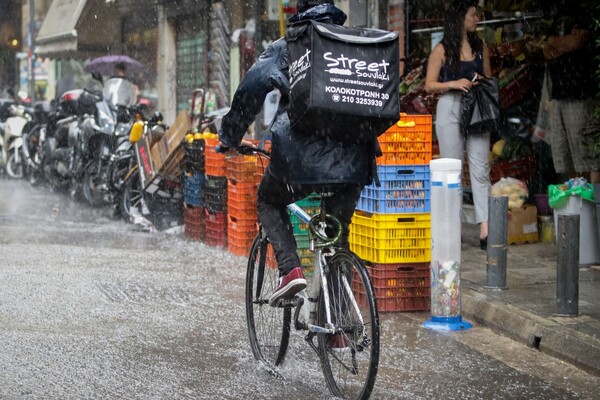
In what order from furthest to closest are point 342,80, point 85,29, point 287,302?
point 85,29 < point 287,302 < point 342,80

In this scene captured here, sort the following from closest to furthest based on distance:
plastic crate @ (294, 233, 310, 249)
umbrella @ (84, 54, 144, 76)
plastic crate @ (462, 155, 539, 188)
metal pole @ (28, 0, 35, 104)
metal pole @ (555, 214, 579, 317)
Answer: metal pole @ (555, 214, 579, 317) → plastic crate @ (294, 233, 310, 249) → plastic crate @ (462, 155, 539, 188) → umbrella @ (84, 54, 144, 76) → metal pole @ (28, 0, 35, 104)

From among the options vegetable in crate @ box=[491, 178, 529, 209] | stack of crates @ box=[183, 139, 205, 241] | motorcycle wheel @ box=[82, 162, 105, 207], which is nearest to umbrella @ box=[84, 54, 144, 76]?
motorcycle wheel @ box=[82, 162, 105, 207]

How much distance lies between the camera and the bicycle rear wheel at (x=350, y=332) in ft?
16.1

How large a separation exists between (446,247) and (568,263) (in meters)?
0.82

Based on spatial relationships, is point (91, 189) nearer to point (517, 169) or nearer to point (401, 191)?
point (517, 169)

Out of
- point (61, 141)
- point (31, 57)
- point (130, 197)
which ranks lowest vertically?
point (130, 197)

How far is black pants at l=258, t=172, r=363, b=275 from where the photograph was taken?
539 centimetres

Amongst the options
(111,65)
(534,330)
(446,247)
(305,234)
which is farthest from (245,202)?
(111,65)

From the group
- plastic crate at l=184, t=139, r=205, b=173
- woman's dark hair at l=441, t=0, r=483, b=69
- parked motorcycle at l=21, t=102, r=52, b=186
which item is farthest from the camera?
parked motorcycle at l=21, t=102, r=52, b=186

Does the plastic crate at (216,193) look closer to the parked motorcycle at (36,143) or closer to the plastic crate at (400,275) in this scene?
the plastic crate at (400,275)

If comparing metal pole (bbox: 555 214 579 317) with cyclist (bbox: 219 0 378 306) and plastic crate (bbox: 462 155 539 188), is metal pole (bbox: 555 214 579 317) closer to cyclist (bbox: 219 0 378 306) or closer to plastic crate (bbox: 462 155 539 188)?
cyclist (bbox: 219 0 378 306)

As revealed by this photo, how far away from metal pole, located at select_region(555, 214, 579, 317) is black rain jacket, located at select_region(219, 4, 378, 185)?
6.03 feet

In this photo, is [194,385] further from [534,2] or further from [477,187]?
[534,2]

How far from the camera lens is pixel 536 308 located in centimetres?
710
